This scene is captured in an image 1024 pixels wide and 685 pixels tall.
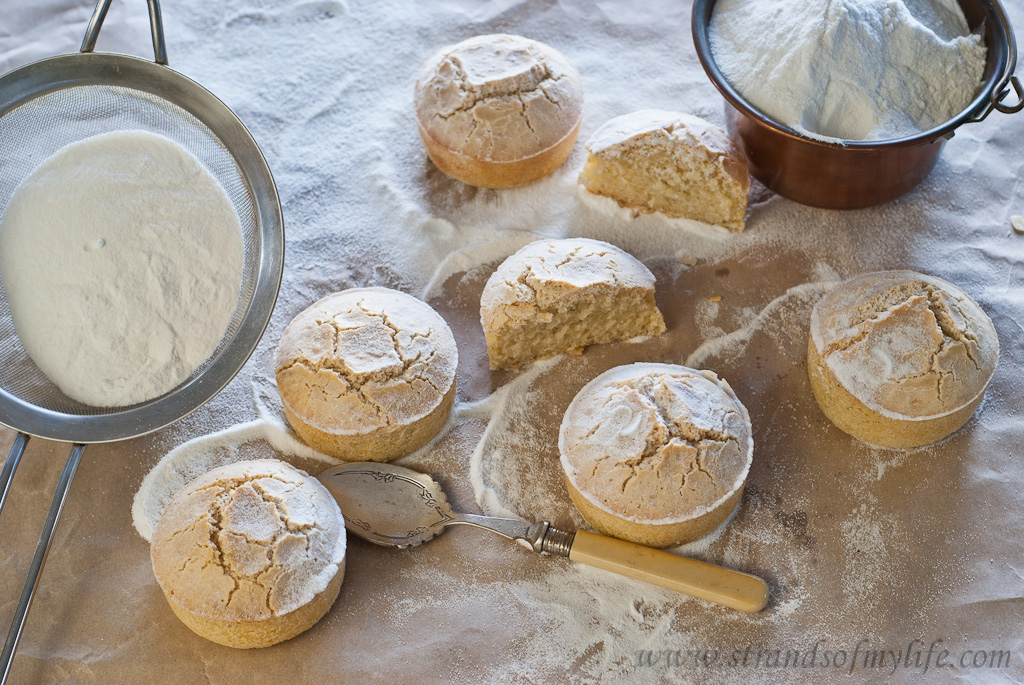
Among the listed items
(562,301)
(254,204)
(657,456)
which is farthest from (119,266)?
(657,456)

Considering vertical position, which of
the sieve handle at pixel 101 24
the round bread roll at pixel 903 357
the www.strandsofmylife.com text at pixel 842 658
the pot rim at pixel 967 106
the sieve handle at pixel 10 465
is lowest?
the www.strandsofmylife.com text at pixel 842 658

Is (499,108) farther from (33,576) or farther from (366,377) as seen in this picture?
(33,576)

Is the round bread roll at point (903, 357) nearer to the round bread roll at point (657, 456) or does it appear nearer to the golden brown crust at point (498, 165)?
the round bread roll at point (657, 456)

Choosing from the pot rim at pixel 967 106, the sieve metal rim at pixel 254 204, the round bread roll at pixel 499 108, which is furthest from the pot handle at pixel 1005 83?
the sieve metal rim at pixel 254 204

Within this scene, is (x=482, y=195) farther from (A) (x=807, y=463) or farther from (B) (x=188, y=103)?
(A) (x=807, y=463)

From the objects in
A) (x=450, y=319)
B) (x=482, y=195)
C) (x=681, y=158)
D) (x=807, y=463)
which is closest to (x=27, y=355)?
(x=450, y=319)

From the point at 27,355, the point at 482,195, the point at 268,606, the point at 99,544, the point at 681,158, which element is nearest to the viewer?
the point at 268,606

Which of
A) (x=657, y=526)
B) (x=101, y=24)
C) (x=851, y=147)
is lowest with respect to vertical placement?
(x=657, y=526)
